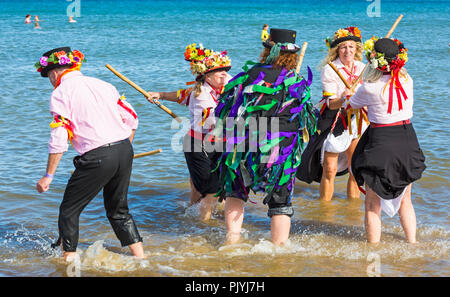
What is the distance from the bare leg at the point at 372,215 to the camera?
5.53 metres

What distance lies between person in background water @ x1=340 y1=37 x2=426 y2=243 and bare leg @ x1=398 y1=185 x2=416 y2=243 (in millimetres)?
63

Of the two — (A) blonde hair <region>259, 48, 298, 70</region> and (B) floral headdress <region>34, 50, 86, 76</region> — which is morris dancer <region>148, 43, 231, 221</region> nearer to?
(A) blonde hair <region>259, 48, 298, 70</region>

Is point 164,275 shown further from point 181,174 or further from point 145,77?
point 145,77

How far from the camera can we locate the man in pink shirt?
4742 mm

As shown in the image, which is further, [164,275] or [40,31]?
[40,31]

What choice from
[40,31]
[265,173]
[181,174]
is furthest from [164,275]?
[40,31]

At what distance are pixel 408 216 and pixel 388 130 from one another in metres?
0.84

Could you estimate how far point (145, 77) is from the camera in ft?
56.7

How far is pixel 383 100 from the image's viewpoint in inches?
206

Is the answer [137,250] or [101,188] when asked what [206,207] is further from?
[101,188]

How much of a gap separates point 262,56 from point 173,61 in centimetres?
1584

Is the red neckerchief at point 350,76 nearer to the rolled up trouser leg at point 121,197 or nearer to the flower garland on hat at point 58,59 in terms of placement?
the rolled up trouser leg at point 121,197

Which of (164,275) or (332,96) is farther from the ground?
(332,96)

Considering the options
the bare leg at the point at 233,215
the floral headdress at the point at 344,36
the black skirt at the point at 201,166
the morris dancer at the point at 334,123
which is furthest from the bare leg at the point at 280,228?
the floral headdress at the point at 344,36
